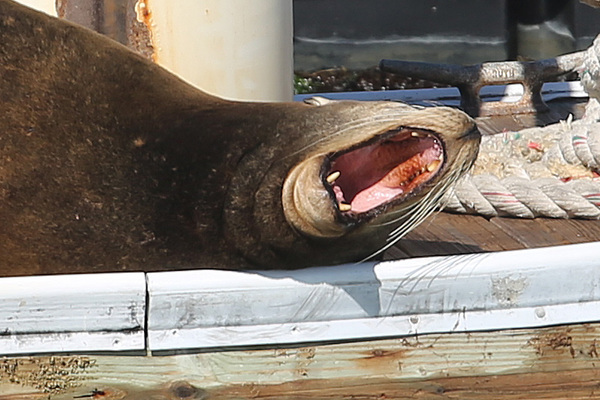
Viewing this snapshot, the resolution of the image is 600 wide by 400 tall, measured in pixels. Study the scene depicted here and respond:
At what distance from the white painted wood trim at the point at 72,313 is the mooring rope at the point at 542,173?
3.51 ft

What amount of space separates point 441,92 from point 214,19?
69.7 inches

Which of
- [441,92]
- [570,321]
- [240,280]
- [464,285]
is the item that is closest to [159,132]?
[240,280]

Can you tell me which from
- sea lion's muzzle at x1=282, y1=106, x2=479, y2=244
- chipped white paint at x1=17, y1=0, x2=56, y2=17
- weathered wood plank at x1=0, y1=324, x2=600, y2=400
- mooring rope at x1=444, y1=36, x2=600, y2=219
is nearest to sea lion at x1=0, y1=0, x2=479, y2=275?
sea lion's muzzle at x1=282, y1=106, x2=479, y2=244

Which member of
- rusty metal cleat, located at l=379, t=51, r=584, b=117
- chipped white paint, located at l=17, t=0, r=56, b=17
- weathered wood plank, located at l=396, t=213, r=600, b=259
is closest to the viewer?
weathered wood plank, located at l=396, t=213, r=600, b=259

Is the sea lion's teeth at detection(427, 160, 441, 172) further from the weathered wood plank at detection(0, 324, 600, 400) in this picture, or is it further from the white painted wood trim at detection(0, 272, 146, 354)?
Result: the white painted wood trim at detection(0, 272, 146, 354)

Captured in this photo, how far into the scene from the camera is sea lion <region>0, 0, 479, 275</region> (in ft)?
8.45

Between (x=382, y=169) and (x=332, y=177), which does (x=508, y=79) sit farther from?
(x=332, y=177)

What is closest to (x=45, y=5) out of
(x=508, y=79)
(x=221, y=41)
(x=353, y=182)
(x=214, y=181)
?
(x=221, y=41)

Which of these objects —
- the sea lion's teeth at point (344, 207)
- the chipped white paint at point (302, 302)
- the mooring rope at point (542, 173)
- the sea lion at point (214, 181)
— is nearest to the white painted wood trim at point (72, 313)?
the chipped white paint at point (302, 302)

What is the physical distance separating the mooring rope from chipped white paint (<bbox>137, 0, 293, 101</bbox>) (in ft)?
2.32

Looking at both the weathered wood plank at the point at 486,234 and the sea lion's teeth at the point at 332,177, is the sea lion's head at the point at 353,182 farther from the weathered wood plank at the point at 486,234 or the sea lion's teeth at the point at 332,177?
the weathered wood plank at the point at 486,234

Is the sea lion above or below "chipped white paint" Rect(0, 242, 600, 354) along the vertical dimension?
above

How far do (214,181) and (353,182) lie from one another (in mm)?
305

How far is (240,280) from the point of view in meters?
2.54
